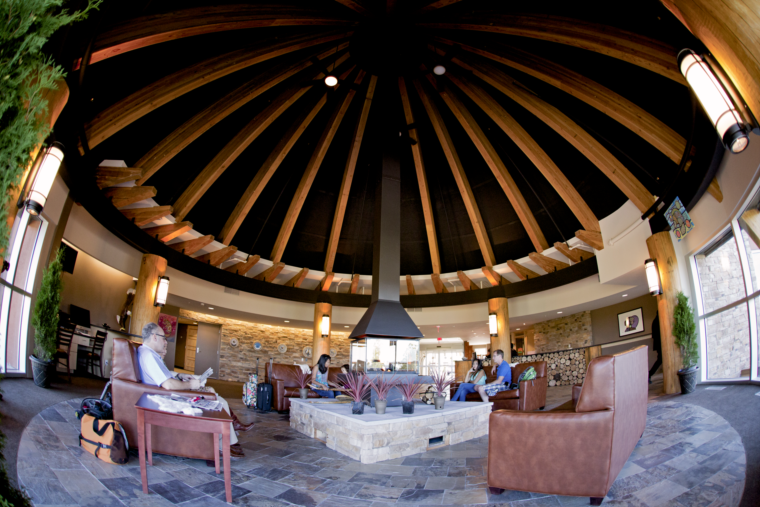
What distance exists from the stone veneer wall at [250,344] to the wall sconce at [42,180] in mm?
8246

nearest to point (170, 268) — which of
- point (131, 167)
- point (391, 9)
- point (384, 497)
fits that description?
point (131, 167)

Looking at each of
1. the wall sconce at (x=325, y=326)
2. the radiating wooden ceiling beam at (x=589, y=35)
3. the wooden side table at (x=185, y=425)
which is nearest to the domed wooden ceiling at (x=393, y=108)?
the radiating wooden ceiling beam at (x=589, y=35)

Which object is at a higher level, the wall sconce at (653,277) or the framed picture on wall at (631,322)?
the wall sconce at (653,277)

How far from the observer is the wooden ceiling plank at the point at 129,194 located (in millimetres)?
6289

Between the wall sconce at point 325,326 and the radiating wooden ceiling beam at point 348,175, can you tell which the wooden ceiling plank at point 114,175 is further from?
the wall sconce at point 325,326

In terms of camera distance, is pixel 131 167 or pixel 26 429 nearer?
pixel 26 429

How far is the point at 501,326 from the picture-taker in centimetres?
880

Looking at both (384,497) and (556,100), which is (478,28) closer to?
(556,100)

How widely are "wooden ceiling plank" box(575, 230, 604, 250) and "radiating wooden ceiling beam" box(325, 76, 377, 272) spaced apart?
470 cm

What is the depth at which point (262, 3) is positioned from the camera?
16.7 ft

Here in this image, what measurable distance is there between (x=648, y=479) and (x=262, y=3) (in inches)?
254

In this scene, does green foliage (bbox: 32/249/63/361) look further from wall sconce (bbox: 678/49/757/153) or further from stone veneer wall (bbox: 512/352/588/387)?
stone veneer wall (bbox: 512/352/588/387)

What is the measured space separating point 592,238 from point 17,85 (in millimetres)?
8137

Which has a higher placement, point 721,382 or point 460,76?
point 460,76
